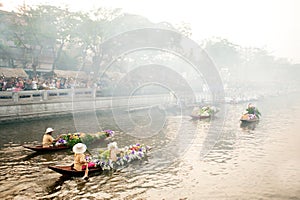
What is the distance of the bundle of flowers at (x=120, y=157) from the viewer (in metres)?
12.5

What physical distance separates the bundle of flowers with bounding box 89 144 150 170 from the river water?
15.0 inches

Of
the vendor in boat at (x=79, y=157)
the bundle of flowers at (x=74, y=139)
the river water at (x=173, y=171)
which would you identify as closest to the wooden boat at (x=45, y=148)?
the bundle of flowers at (x=74, y=139)

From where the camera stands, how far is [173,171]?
13.1m

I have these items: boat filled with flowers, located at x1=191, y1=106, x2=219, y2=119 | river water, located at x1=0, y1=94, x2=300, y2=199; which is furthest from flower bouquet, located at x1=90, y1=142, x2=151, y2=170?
boat filled with flowers, located at x1=191, y1=106, x2=219, y2=119

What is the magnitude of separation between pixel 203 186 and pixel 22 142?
39.7ft

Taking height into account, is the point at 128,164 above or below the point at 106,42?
below

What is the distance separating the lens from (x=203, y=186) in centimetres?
1136

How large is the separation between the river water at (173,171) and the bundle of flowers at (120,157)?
Answer: 1.25 ft

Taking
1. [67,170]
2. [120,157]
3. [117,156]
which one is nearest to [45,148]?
[67,170]

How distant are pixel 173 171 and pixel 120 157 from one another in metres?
2.70

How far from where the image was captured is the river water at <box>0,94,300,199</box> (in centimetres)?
1052

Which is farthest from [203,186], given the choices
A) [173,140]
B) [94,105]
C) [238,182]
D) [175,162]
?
[94,105]

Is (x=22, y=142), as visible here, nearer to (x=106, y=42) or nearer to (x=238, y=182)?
(x=238, y=182)

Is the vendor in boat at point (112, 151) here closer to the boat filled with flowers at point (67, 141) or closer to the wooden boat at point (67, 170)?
the wooden boat at point (67, 170)
